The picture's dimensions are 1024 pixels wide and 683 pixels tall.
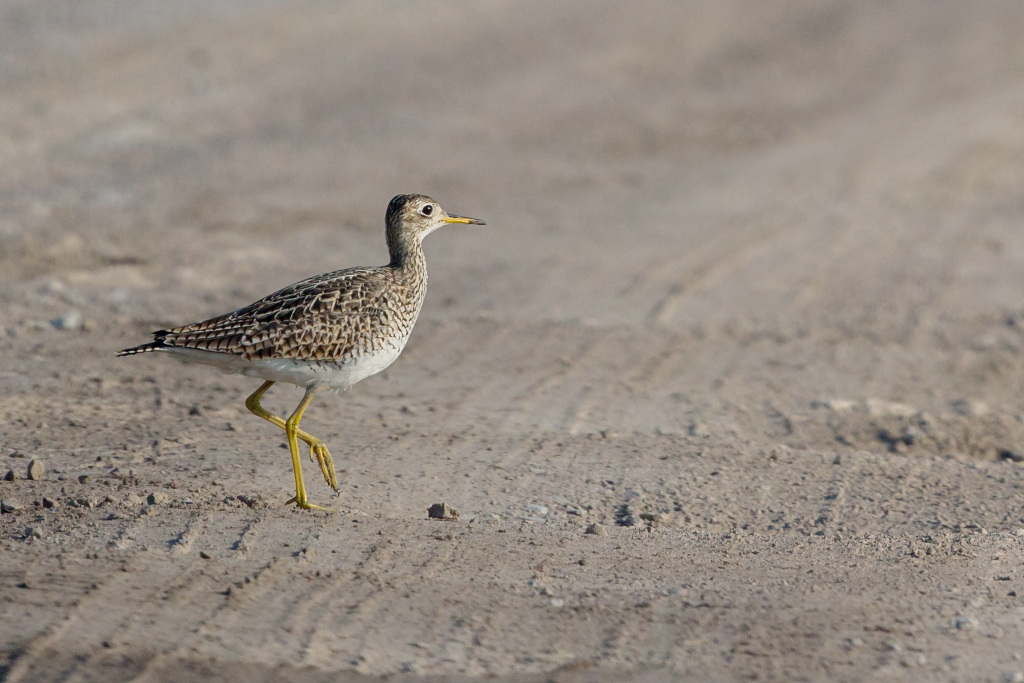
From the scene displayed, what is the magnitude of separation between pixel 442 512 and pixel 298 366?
3.56 feet

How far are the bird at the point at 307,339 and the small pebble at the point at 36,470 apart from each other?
739 millimetres

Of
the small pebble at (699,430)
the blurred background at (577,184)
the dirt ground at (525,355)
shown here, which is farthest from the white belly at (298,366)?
the small pebble at (699,430)

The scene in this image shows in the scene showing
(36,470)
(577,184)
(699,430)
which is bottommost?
(699,430)

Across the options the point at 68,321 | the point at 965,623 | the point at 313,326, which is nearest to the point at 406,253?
the point at 313,326

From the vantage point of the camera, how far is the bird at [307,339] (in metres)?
6.43

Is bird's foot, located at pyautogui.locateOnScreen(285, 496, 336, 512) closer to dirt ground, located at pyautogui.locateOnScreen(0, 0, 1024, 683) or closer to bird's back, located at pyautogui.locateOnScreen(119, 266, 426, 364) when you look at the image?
dirt ground, located at pyautogui.locateOnScreen(0, 0, 1024, 683)

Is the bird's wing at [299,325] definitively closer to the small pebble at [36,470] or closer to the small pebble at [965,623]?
the small pebble at [36,470]

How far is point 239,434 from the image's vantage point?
7.46 meters

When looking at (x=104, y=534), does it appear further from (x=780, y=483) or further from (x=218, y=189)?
(x=218, y=189)

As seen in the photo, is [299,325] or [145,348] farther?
[299,325]

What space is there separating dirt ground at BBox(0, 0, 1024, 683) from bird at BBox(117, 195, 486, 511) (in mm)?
537

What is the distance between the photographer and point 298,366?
6.52m

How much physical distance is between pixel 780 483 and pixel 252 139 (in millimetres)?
10121

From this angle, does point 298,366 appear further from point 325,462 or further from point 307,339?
point 325,462
